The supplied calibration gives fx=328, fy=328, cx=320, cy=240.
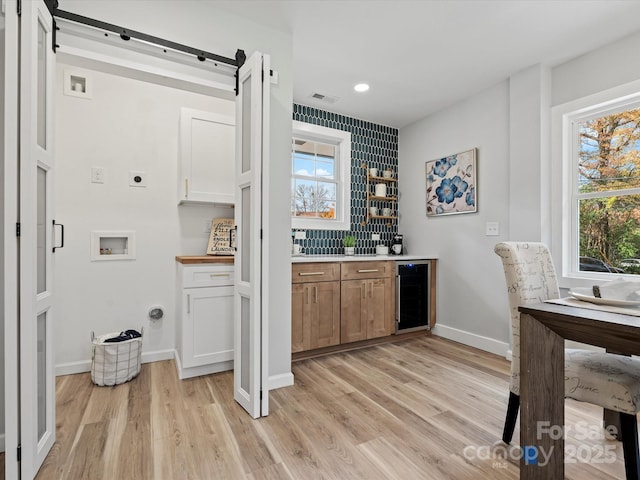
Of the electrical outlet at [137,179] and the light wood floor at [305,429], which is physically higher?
the electrical outlet at [137,179]

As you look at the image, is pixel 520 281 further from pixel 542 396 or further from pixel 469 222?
pixel 469 222

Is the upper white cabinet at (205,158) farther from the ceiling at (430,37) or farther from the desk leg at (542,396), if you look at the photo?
the desk leg at (542,396)

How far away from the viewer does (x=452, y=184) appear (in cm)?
363

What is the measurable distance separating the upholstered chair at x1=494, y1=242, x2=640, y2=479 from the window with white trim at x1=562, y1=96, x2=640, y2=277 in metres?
1.24

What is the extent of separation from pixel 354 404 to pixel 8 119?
226 cm

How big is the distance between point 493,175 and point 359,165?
4.95 feet

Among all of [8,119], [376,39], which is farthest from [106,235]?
[376,39]

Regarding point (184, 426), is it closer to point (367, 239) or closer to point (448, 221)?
point (367, 239)

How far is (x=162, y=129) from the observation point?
2.91 m

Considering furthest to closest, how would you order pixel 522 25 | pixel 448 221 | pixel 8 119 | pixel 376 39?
1. pixel 448 221
2. pixel 376 39
3. pixel 522 25
4. pixel 8 119

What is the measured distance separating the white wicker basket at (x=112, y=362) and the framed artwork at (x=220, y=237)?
0.98 meters

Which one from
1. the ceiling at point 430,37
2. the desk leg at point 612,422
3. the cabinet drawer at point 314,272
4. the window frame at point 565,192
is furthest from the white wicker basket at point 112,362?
the window frame at point 565,192

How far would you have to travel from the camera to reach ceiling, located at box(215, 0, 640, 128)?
7.07 feet

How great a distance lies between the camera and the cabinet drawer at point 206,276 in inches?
98.5
